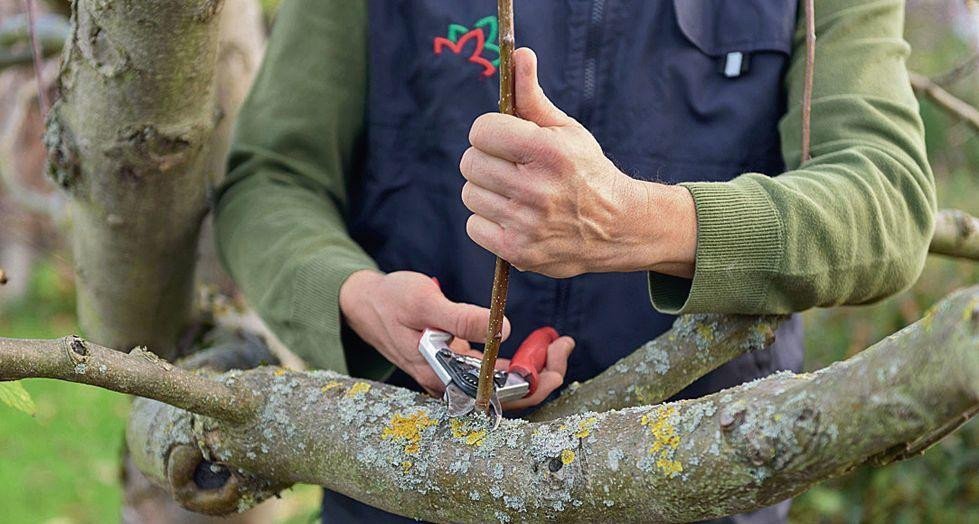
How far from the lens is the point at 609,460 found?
1.03m

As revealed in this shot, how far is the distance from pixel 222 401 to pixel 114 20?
1.81 feet

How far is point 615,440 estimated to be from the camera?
3.43ft

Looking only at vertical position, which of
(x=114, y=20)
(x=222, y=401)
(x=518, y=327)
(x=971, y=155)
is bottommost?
(x=971, y=155)

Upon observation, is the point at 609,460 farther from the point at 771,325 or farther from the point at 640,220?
the point at 771,325

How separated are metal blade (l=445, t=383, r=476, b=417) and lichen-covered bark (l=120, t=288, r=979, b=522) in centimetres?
2

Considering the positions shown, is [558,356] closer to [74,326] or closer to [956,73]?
[956,73]


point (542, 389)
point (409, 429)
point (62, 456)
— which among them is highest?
point (409, 429)

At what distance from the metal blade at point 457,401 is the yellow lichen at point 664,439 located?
25cm

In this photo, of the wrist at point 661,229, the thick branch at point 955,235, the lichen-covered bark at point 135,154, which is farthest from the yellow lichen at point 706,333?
the lichen-covered bark at point 135,154

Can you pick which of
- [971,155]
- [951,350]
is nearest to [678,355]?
[951,350]

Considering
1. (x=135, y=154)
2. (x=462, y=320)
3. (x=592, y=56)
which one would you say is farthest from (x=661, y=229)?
(x=135, y=154)

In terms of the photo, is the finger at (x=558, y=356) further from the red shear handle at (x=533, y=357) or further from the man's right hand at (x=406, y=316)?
Answer: the man's right hand at (x=406, y=316)

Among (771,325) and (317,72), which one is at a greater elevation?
(317,72)

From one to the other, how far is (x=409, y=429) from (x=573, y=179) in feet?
1.24
